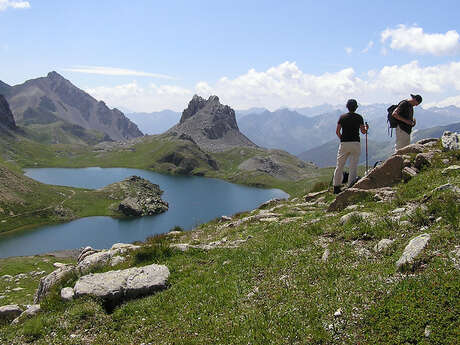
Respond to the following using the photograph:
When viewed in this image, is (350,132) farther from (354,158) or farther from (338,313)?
(338,313)

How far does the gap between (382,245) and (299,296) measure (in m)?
3.90

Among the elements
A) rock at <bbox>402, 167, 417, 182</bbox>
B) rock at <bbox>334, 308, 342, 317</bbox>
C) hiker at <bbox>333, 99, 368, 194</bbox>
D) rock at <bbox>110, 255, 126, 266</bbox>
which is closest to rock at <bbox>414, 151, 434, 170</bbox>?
rock at <bbox>402, 167, 417, 182</bbox>

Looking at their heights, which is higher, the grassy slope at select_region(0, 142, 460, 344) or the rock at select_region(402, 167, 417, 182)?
the rock at select_region(402, 167, 417, 182)

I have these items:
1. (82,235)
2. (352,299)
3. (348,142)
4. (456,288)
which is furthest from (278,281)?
(82,235)

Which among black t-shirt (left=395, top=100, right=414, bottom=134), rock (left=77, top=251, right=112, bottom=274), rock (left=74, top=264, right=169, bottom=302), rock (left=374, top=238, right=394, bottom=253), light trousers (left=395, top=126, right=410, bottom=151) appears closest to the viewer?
rock (left=374, top=238, right=394, bottom=253)

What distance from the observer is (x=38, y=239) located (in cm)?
11825

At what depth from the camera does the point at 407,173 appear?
1862cm

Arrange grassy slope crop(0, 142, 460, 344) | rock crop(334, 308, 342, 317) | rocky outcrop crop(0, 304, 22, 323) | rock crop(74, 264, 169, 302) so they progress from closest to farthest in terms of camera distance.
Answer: grassy slope crop(0, 142, 460, 344), rock crop(334, 308, 342, 317), rock crop(74, 264, 169, 302), rocky outcrop crop(0, 304, 22, 323)

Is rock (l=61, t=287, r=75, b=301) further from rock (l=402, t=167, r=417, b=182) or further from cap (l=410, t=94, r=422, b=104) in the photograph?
cap (l=410, t=94, r=422, b=104)

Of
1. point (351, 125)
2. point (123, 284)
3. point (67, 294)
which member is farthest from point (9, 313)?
point (351, 125)

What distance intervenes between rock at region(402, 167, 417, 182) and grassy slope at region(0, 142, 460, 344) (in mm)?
2577

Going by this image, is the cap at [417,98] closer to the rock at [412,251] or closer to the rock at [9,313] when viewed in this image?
the rock at [412,251]

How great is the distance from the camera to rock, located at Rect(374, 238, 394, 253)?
36.7ft

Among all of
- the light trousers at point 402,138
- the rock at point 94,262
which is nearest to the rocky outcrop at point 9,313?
the rock at point 94,262
